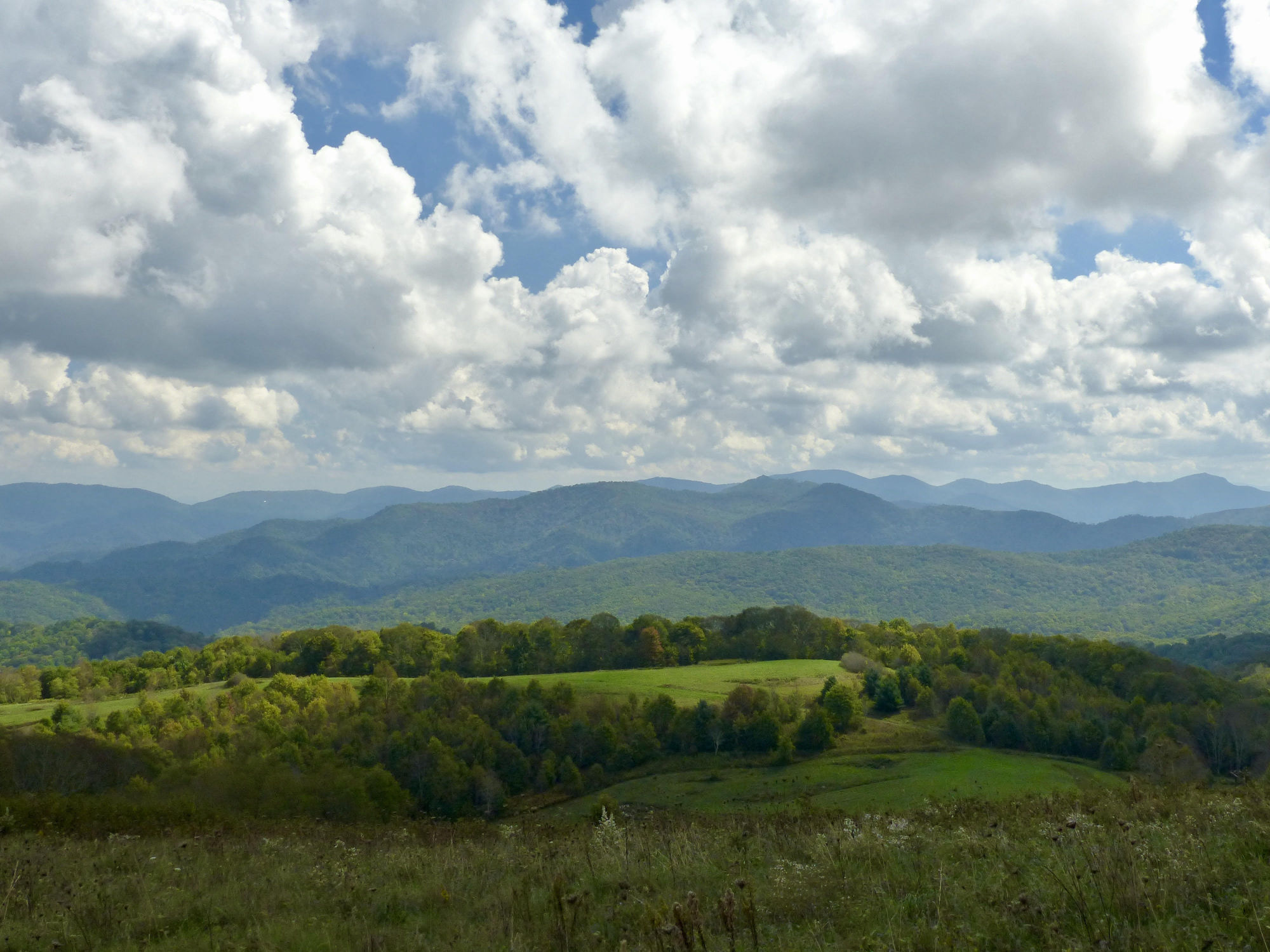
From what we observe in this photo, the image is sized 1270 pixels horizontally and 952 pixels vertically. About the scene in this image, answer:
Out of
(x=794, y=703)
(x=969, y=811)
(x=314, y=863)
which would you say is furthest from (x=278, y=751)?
A: (x=969, y=811)

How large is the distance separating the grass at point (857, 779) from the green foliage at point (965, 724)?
573 centimetres

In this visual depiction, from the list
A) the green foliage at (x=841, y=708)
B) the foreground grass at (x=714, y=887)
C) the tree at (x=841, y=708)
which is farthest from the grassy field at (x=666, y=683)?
the foreground grass at (x=714, y=887)

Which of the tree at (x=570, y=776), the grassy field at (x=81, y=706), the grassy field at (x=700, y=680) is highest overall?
the grassy field at (x=81, y=706)

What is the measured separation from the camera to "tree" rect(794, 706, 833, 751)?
265ft

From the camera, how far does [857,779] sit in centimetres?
5916

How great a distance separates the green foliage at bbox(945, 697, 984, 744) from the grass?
5733mm

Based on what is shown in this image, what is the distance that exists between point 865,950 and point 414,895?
610 centimetres

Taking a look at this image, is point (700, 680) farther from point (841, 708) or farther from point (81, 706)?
point (81, 706)

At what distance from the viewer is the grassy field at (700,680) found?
93.4m

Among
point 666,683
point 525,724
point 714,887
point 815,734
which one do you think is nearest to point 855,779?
point 815,734

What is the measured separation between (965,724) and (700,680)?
33969mm

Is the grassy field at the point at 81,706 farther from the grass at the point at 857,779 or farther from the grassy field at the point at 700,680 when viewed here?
the grass at the point at 857,779

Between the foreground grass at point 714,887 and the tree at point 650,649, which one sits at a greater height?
the foreground grass at point 714,887

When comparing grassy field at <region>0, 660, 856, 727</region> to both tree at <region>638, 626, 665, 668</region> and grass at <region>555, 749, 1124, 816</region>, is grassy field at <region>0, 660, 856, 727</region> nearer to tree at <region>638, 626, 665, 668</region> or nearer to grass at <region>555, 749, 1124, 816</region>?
tree at <region>638, 626, 665, 668</region>
